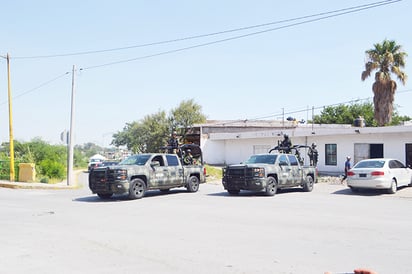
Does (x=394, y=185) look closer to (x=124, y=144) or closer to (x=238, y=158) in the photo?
(x=238, y=158)

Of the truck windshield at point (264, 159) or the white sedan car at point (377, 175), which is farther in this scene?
the truck windshield at point (264, 159)

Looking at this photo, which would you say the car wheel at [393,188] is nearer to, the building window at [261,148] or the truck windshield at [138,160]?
the truck windshield at [138,160]

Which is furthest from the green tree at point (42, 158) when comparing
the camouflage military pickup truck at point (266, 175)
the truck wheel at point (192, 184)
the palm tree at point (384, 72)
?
the palm tree at point (384, 72)

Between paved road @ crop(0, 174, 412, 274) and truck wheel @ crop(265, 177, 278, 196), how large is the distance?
2.68 metres

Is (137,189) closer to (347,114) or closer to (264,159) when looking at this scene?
(264,159)

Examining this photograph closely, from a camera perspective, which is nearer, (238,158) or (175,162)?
(175,162)

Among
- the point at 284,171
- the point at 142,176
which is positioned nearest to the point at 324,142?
the point at 284,171

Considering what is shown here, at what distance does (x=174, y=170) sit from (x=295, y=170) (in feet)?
17.3

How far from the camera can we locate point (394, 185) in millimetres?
18984

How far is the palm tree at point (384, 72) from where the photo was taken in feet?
113

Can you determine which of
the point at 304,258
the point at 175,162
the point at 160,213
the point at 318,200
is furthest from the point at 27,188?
the point at 304,258

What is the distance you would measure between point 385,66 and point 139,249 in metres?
31.8

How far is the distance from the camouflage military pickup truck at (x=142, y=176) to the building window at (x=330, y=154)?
48.4 ft

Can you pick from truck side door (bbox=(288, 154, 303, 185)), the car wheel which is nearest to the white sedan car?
the car wheel
